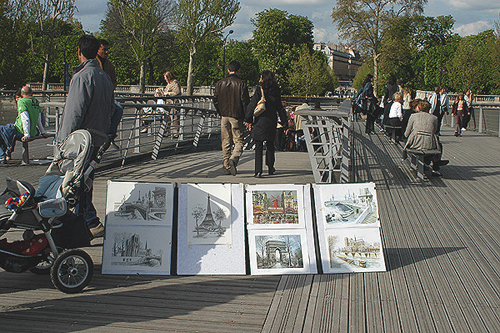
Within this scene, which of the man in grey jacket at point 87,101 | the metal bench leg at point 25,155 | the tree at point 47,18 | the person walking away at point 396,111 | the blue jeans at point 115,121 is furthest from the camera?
the tree at point 47,18

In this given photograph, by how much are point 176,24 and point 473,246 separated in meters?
61.0

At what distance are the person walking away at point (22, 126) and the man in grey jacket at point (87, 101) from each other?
6.50 meters

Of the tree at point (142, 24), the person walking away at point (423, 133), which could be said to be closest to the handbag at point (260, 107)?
the person walking away at point (423, 133)

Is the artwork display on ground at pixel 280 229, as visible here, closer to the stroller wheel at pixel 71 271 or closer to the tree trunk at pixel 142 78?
the stroller wheel at pixel 71 271

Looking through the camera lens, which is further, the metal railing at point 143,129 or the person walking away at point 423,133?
the metal railing at point 143,129

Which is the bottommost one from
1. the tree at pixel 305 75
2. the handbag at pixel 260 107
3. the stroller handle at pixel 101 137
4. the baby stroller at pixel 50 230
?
the baby stroller at pixel 50 230

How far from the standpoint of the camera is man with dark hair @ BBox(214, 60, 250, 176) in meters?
10.2

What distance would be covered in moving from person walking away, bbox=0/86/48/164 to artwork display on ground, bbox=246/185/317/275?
7.95 metres

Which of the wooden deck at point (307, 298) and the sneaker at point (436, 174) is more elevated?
the sneaker at point (436, 174)

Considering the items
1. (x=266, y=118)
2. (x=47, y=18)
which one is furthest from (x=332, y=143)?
(x=47, y=18)

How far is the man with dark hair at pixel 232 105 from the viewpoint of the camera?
33.4ft

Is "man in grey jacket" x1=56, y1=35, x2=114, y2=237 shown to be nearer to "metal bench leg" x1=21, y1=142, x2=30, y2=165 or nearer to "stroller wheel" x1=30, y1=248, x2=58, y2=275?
"stroller wheel" x1=30, y1=248, x2=58, y2=275

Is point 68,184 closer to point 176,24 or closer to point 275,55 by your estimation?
point 176,24

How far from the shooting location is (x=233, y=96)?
33.4 feet
